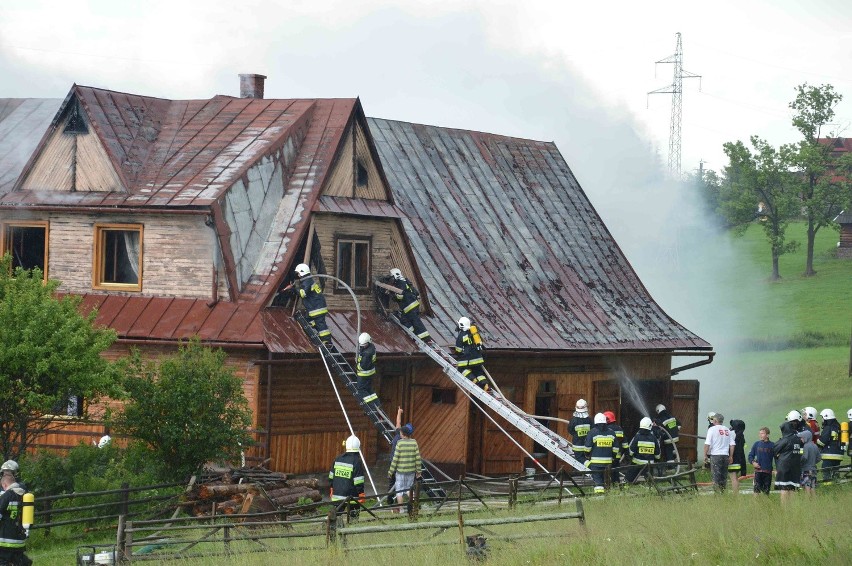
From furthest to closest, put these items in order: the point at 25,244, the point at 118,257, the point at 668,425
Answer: the point at 668,425
the point at 25,244
the point at 118,257

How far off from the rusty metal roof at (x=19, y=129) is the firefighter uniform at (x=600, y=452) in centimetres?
1252

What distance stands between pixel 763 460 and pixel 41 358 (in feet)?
40.9

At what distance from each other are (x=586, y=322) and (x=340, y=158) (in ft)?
28.8

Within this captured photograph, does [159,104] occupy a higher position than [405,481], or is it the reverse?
[159,104]

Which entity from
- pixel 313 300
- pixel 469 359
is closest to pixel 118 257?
pixel 313 300

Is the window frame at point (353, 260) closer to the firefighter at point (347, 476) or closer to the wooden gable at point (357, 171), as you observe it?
the wooden gable at point (357, 171)

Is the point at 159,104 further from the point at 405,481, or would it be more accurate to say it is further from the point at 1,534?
the point at 1,534

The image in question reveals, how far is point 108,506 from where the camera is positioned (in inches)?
837

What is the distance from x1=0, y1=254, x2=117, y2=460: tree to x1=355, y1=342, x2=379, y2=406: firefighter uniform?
466 cm

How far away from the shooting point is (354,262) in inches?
1102

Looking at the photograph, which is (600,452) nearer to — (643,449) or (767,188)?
(643,449)

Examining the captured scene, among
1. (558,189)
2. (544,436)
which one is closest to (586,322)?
(558,189)

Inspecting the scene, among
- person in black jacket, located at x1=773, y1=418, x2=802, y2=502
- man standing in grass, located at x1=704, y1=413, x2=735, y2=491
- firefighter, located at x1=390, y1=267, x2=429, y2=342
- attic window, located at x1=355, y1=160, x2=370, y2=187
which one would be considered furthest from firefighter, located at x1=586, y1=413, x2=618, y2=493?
attic window, located at x1=355, y1=160, x2=370, y2=187

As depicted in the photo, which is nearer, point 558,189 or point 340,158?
point 340,158
